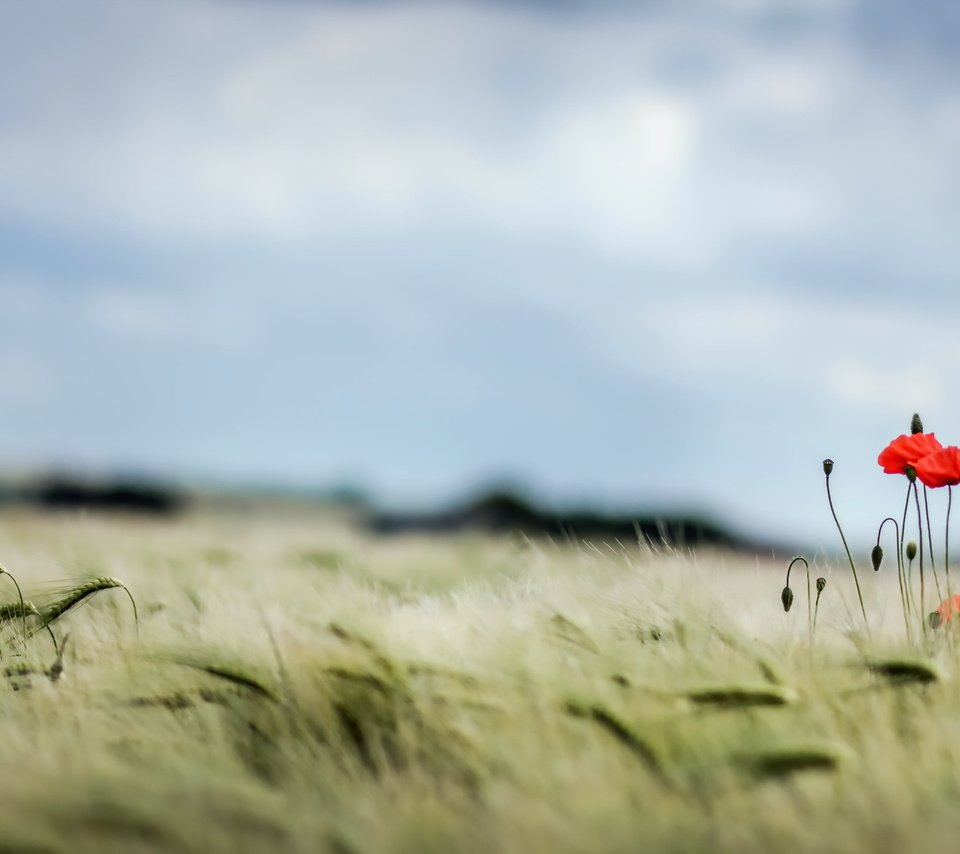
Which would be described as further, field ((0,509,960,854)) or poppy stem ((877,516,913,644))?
poppy stem ((877,516,913,644))

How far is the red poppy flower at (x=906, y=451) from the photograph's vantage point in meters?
2.11

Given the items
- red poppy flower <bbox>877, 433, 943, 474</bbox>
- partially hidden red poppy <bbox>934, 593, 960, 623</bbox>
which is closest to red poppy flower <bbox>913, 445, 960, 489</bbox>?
red poppy flower <bbox>877, 433, 943, 474</bbox>

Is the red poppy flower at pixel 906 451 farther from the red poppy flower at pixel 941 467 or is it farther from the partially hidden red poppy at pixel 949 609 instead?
the partially hidden red poppy at pixel 949 609

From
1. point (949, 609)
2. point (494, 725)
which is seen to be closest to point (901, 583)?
point (949, 609)

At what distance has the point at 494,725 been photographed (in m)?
1.43

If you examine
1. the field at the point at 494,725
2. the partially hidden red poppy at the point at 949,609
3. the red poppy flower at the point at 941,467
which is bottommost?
the partially hidden red poppy at the point at 949,609

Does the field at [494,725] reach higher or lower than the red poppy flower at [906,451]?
lower

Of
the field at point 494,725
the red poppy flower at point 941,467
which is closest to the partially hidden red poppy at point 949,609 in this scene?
the field at point 494,725

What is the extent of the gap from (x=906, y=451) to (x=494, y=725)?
1.12m

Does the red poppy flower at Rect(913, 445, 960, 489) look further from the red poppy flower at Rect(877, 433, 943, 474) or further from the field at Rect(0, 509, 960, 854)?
the field at Rect(0, 509, 960, 854)

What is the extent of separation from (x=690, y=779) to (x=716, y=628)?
0.49 m

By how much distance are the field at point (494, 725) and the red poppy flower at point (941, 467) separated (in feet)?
0.86

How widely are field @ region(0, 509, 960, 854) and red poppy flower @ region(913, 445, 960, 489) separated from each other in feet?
0.86

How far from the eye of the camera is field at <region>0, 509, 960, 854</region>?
1192 mm
